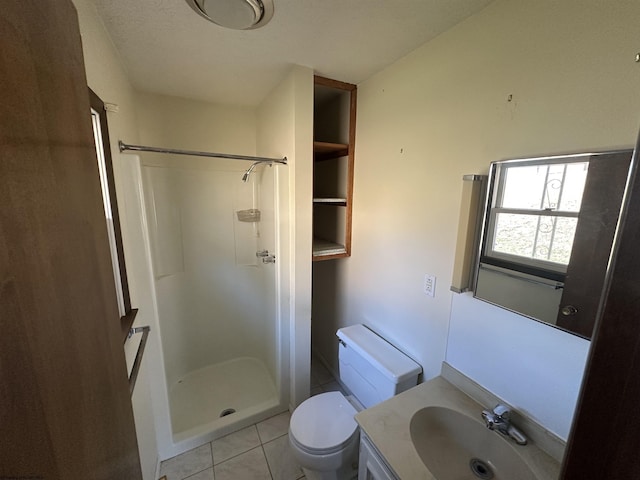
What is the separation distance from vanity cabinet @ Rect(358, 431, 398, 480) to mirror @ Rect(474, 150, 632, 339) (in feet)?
2.47

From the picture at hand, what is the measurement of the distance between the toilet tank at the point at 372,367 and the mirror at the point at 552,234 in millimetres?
Result: 613

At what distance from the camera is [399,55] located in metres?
1.38

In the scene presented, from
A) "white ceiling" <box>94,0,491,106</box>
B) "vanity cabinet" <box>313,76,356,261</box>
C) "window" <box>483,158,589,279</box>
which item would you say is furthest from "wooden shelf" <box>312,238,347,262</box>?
"white ceiling" <box>94,0,491,106</box>

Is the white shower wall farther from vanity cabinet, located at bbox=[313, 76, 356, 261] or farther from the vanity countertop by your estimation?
the vanity countertop

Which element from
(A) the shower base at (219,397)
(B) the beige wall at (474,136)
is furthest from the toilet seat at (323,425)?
(A) the shower base at (219,397)

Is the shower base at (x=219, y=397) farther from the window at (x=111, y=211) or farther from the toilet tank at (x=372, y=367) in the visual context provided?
the window at (x=111, y=211)

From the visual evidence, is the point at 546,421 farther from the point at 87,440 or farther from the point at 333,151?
the point at 333,151

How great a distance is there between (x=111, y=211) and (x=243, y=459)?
171cm

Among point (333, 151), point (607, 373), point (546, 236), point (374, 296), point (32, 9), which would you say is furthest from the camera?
point (333, 151)

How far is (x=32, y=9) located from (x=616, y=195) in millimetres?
1428

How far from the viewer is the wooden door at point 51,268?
350 millimetres

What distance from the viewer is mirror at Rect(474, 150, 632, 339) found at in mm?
751

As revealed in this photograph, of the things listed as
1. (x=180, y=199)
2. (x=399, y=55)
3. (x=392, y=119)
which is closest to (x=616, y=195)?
(x=392, y=119)

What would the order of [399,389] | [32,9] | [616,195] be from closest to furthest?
[32,9] → [616,195] → [399,389]
